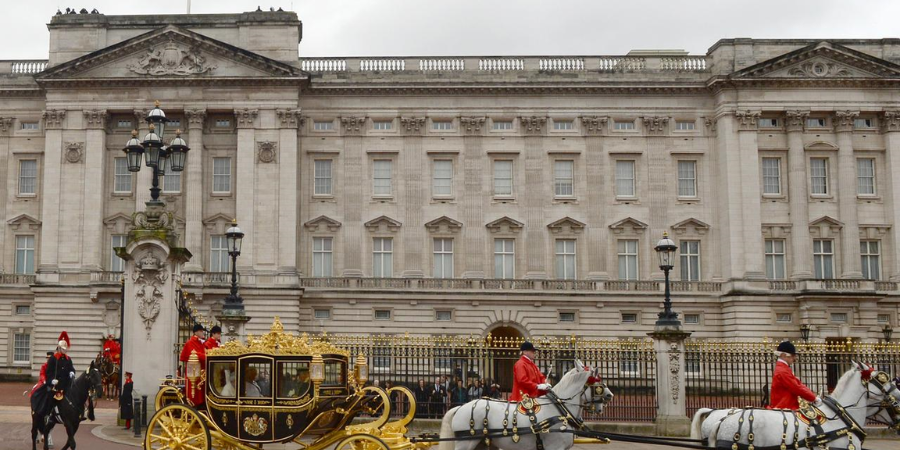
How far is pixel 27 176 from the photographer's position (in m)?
51.5

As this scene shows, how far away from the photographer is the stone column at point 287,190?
48406 mm

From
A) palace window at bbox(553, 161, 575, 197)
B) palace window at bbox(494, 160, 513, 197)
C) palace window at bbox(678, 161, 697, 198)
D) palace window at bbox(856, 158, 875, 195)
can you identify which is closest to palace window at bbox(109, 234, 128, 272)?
palace window at bbox(494, 160, 513, 197)

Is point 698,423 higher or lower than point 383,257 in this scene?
lower

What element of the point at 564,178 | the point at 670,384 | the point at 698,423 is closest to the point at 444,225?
the point at 564,178

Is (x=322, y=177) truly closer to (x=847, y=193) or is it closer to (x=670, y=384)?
(x=847, y=193)

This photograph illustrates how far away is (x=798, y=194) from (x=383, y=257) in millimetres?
21003

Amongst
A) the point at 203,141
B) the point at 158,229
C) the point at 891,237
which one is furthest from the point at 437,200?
the point at 158,229

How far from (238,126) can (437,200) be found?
1058 cm

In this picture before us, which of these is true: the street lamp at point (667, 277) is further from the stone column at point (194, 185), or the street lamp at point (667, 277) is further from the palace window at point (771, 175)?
the stone column at point (194, 185)

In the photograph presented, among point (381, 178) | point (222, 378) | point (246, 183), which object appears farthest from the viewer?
point (381, 178)

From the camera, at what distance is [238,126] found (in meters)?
49.4

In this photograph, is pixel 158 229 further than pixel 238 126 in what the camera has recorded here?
No

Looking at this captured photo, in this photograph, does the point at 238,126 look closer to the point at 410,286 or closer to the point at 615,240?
the point at 410,286

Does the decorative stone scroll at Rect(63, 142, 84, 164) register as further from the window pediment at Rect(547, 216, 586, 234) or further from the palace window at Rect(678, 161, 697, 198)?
the palace window at Rect(678, 161, 697, 198)
